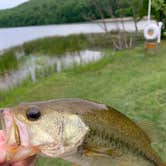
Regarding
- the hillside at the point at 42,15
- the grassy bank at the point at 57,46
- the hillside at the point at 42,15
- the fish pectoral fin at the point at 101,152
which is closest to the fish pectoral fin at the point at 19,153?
the fish pectoral fin at the point at 101,152

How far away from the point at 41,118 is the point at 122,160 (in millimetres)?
429

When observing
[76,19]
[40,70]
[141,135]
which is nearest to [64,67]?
[40,70]

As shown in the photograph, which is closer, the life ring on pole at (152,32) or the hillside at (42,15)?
the life ring on pole at (152,32)

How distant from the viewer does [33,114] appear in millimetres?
1452

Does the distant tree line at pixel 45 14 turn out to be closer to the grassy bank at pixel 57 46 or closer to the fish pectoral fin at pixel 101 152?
the grassy bank at pixel 57 46

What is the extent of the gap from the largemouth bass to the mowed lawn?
2597mm

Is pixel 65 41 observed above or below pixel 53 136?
below

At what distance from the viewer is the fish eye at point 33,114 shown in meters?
1.44

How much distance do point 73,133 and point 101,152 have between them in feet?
0.49

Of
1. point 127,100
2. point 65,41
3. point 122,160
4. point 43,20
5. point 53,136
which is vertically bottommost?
point 43,20

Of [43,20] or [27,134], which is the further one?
[43,20]

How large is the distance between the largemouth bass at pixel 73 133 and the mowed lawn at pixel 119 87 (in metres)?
2.60

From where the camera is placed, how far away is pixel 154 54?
36.9ft

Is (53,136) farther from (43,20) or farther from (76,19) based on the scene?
(43,20)
